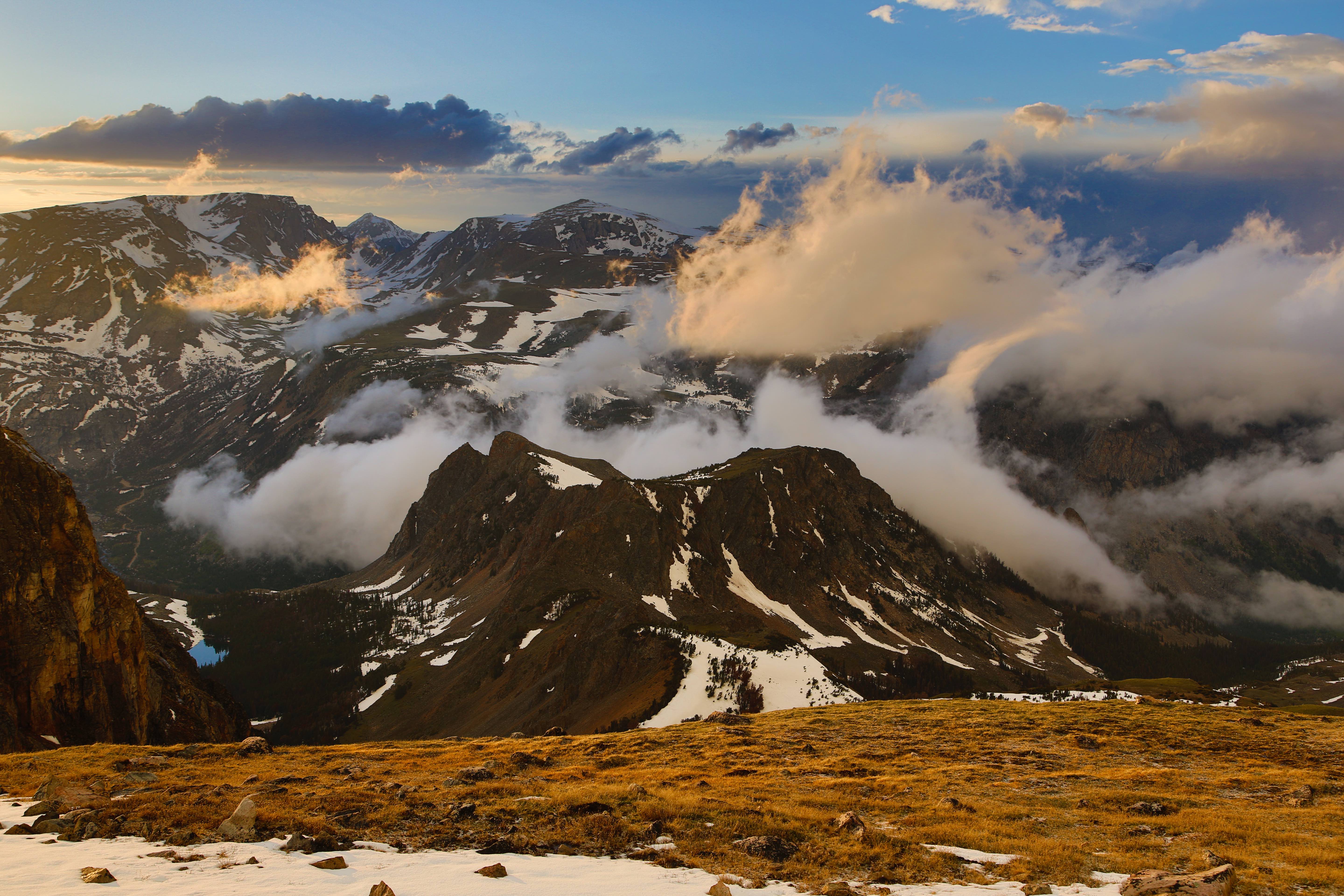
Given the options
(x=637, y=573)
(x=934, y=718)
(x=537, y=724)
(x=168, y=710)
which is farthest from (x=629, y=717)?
(x=637, y=573)

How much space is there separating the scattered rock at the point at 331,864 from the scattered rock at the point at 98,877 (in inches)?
213

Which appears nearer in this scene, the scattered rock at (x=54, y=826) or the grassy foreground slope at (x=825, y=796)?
the scattered rock at (x=54, y=826)

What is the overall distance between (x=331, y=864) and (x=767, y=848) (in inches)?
592

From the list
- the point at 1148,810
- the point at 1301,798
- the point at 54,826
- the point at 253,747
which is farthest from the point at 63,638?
the point at 1301,798

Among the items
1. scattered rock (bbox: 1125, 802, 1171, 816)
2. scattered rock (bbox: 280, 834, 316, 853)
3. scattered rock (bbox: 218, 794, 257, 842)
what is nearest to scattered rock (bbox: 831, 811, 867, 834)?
scattered rock (bbox: 1125, 802, 1171, 816)

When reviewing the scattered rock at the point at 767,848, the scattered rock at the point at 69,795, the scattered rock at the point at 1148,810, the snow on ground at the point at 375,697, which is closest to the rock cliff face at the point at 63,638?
the scattered rock at the point at 69,795

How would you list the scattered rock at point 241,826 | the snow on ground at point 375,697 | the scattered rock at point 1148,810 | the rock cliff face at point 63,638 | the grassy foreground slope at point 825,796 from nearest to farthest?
the scattered rock at point 241,826, the grassy foreground slope at point 825,796, the scattered rock at point 1148,810, the rock cliff face at point 63,638, the snow on ground at point 375,697

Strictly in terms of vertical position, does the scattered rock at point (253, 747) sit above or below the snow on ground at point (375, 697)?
above

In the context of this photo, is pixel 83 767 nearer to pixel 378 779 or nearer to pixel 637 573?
pixel 378 779

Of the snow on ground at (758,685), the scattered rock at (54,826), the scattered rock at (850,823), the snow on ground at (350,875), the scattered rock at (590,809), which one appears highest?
the snow on ground at (350,875)

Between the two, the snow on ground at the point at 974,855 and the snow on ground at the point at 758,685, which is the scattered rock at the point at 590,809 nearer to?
the snow on ground at the point at 974,855

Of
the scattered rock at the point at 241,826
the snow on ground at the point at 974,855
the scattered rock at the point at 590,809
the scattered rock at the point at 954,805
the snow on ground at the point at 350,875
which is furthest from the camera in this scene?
the scattered rock at the point at 954,805

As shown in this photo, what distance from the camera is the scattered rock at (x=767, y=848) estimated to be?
28.6m

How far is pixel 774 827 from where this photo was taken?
103 feet
